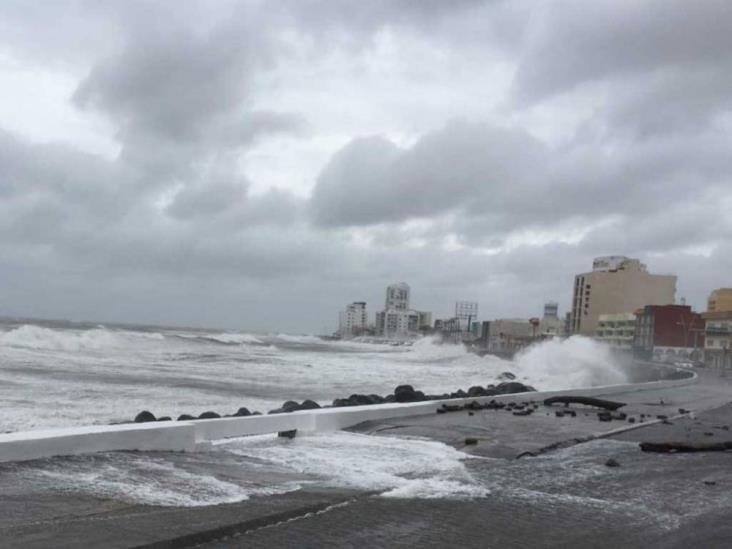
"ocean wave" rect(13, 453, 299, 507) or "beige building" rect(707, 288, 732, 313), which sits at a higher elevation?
"beige building" rect(707, 288, 732, 313)

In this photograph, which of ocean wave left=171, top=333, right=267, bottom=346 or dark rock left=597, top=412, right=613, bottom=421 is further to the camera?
ocean wave left=171, top=333, right=267, bottom=346

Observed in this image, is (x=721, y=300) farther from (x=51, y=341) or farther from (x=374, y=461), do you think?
(x=374, y=461)

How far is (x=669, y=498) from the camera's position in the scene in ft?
25.9

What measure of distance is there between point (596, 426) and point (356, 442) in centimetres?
568

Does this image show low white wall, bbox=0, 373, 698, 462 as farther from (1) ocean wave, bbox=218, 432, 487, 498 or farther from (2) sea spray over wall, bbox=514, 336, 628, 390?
(2) sea spray over wall, bbox=514, 336, 628, 390

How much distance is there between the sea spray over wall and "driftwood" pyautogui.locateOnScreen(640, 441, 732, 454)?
2820 cm

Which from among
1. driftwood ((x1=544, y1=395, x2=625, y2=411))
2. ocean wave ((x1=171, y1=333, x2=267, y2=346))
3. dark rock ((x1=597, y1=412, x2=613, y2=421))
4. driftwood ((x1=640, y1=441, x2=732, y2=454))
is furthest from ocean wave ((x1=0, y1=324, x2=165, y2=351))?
driftwood ((x1=640, y1=441, x2=732, y2=454))

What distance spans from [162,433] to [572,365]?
1881 inches

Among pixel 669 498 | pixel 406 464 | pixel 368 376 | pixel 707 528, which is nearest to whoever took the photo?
pixel 707 528

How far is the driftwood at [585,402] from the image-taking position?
1916cm

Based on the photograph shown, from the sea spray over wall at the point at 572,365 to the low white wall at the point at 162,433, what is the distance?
29.4 metres

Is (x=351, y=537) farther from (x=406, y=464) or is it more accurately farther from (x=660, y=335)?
(x=660, y=335)

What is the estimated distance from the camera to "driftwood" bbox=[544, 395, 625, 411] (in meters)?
19.2

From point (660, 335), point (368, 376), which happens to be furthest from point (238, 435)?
point (660, 335)
